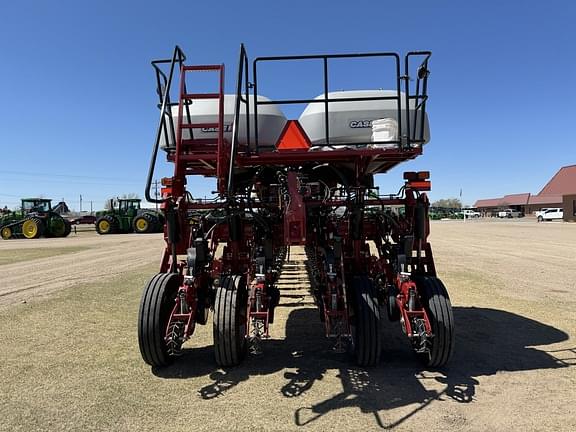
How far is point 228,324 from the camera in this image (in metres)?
4.41

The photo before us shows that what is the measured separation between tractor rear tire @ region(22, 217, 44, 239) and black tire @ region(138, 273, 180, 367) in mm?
29288

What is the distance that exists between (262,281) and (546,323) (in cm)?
436

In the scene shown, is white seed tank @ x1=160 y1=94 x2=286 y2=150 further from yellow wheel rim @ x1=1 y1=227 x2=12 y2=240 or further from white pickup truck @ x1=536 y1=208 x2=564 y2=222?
white pickup truck @ x1=536 y1=208 x2=564 y2=222

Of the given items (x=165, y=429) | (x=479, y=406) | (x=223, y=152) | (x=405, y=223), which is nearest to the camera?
(x=165, y=429)

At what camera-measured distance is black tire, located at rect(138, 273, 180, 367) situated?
4.38 meters

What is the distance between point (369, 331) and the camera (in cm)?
443

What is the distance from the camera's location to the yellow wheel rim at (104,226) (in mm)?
32344

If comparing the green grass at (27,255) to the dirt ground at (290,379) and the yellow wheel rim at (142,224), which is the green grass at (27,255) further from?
the yellow wheel rim at (142,224)

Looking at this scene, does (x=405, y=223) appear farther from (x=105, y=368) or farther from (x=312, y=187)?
(x=105, y=368)

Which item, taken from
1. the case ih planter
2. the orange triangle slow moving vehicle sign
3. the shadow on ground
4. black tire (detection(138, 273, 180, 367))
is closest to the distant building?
the shadow on ground

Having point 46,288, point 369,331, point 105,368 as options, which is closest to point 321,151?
point 369,331

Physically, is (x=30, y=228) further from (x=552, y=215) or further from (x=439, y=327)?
(x=552, y=215)

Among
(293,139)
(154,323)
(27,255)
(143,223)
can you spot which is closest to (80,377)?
(154,323)

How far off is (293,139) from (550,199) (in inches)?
3136
